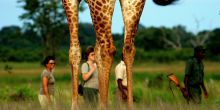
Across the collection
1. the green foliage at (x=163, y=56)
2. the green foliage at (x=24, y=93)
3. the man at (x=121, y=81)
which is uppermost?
the man at (x=121, y=81)

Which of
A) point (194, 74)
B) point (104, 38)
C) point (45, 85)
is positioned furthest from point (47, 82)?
point (104, 38)

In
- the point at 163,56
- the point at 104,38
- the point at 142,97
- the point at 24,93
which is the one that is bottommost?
the point at 163,56

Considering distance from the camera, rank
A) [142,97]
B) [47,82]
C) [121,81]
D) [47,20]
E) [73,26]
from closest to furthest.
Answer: [73,26] → [47,82] → [121,81] → [142,97] → [47,20]

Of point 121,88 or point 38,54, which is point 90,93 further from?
point 38,54

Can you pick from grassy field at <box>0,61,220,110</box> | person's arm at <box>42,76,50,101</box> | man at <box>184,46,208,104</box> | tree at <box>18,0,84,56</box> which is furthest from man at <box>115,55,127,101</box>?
tree at <box>18,0,84,56</box>

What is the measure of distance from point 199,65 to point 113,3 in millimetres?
4730

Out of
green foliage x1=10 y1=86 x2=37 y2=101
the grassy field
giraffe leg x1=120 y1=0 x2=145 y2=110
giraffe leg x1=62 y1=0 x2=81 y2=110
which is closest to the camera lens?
giraffe leg x1=120 y1=0 x2=145 y2=110

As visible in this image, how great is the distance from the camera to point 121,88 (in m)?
10.7

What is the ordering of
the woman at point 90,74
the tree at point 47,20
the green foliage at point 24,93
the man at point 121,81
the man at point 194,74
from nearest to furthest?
the woman at point 90,74
the man at point 121,81
the man at point 194,74
the green foliage at point 24,93
the tree at point 47,20

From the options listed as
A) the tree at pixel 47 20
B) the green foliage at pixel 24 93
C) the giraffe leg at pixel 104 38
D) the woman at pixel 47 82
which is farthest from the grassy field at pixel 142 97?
the tree at pixel 47 20

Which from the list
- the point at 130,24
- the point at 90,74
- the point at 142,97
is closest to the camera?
the point at 130,24

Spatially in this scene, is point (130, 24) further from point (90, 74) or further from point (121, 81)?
point (121, 81)

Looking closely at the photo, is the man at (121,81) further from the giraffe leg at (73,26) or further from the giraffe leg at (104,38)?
the giraffe leg at (104,38)

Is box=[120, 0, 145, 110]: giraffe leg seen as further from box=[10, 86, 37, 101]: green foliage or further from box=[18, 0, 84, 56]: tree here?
box=[18, 0, 84, 56]: tree
